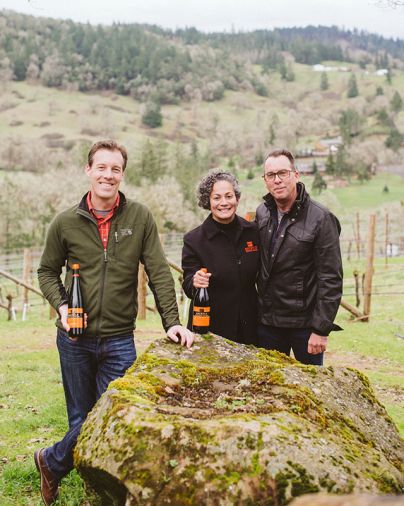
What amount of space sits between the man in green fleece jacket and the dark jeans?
96 centimetres

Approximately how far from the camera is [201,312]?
16.6 feet

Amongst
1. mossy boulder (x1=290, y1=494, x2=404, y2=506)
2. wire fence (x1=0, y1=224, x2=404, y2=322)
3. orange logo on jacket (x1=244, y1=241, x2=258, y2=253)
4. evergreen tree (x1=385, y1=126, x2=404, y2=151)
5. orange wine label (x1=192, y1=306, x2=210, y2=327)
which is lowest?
wire fence (x1=0, y1=224, x2=404, y2=322)

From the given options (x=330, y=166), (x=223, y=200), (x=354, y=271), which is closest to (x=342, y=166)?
(x=330, y=166)

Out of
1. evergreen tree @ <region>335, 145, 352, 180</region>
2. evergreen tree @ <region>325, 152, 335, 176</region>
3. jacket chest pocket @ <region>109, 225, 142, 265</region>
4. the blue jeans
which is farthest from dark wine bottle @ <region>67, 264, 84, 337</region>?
evergreen tree @ <region>325, 152, 335, 176</region>

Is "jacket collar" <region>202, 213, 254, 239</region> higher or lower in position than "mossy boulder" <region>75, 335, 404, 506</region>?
higher

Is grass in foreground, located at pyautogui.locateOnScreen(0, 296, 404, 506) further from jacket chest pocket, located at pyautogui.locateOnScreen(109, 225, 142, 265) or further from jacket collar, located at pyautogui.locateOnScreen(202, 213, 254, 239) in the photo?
jacket collar, located at pyautogui.locateOnScreen(202, 213, 254, 239)

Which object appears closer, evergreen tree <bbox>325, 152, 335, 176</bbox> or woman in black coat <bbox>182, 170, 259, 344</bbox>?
woman in black coat <bbox>182, 170, 259, 344</bbox>

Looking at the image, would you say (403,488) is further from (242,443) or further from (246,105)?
(246,105)

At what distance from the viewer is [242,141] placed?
449ft

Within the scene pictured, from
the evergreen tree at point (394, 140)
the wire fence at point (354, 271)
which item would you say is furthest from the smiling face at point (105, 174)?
the evergreen tree at point (394, 140)

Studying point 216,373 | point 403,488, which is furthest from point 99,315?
point 403,488

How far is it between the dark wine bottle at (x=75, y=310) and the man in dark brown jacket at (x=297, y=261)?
69.6 inches

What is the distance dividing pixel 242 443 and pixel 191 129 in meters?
161

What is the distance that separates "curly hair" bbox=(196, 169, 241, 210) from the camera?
5.05 m
